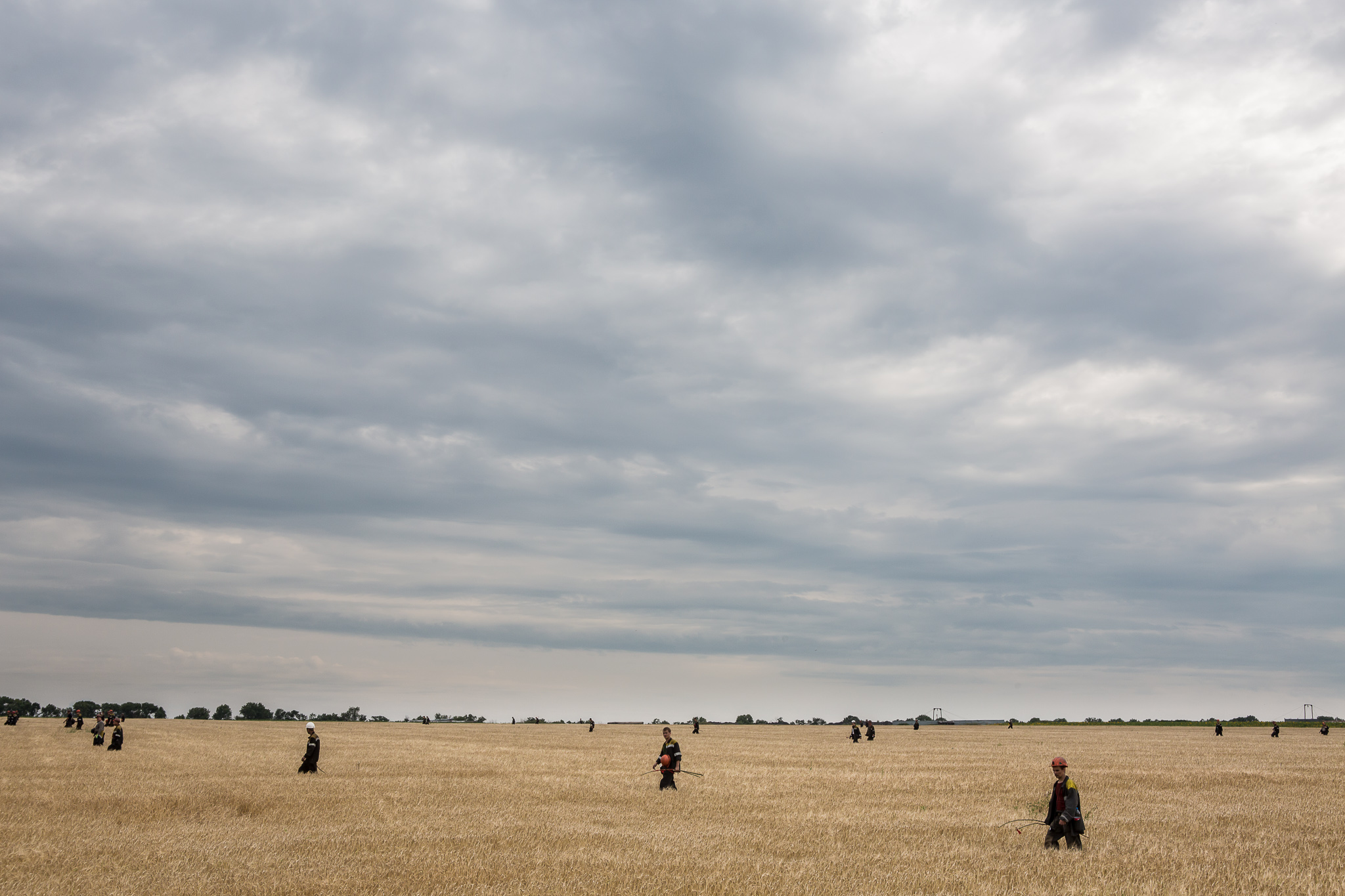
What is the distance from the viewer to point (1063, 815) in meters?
17.0

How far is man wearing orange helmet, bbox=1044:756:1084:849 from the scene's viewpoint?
16844mm

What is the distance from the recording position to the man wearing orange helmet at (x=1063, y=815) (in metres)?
16.8

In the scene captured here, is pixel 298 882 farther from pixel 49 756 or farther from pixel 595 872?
pixel 49 756

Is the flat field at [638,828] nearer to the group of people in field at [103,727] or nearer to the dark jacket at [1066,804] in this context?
the dark jacket at [1066,804]

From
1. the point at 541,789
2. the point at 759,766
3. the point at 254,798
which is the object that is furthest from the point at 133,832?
the point at 759,766

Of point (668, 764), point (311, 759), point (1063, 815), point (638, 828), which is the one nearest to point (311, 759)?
point (311, 759)

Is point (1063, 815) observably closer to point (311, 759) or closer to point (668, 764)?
point (668, 764)

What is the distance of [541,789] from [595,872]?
1400cm

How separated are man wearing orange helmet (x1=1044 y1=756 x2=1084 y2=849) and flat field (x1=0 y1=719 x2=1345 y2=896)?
43cm

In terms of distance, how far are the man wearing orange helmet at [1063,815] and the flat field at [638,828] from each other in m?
0.43

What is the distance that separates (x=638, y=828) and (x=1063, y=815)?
9.03 meters

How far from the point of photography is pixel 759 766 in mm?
39219

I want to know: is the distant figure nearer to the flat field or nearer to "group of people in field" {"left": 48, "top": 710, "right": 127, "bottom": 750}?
the flat field

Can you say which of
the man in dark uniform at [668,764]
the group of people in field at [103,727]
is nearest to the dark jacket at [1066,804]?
the man in dark uniform at [668,764]
